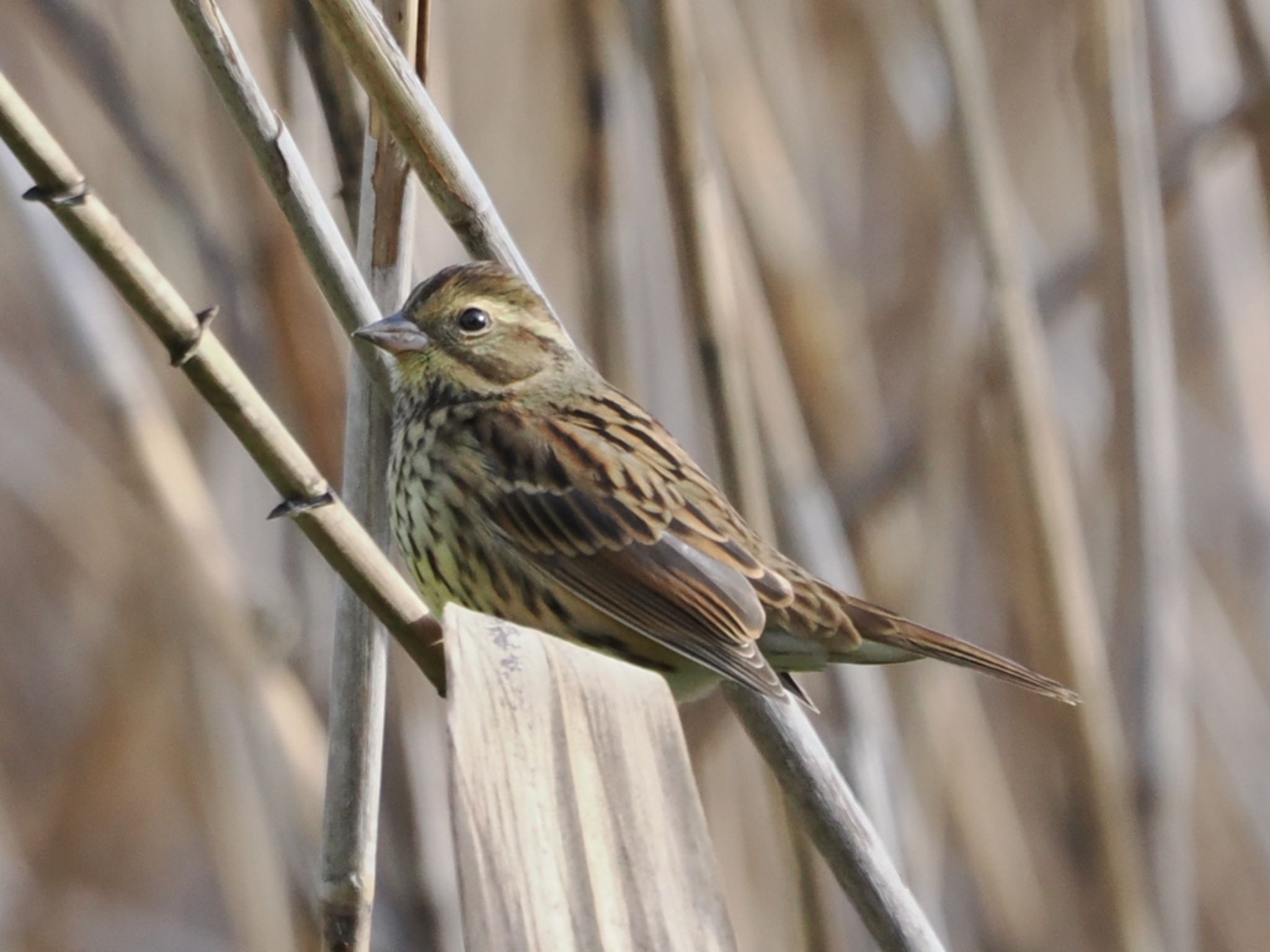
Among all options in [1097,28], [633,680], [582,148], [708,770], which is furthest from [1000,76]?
[633,680]

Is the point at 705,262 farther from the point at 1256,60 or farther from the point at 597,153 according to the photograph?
the point at 1256,60

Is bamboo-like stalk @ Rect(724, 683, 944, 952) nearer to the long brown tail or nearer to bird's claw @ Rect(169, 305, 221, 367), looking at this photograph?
the long brown tail

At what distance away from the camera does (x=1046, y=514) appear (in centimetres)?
185

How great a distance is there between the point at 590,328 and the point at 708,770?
76cm

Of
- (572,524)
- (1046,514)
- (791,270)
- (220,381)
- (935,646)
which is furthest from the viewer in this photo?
(791,270)

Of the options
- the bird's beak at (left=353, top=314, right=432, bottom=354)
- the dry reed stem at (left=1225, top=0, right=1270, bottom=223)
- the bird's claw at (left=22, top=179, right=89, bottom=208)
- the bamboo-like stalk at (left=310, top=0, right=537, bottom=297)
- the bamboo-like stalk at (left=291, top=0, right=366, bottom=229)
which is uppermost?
the dry reed stem at (left=1225, top=0, right=1270, bottom=223)

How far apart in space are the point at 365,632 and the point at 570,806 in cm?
45

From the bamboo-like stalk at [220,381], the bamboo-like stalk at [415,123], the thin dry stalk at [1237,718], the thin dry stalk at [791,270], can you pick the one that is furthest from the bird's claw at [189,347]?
the thin dry stalk at [1237,718]

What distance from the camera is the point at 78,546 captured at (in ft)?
8.05

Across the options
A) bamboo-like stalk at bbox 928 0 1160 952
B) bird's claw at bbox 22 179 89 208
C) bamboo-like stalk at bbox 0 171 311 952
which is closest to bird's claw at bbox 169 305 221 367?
bird's claw at bbox 22 179 89 208

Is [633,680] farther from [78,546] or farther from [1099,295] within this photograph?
[78,546]

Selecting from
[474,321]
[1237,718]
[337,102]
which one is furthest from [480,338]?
[1237,718]

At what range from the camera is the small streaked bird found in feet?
5.33

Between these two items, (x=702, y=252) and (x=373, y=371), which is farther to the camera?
(x=702, y=252)
